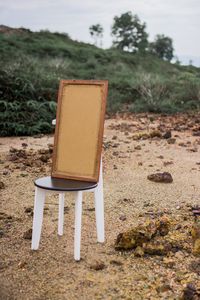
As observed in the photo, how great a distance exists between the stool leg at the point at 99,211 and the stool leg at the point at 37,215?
0.38 meters

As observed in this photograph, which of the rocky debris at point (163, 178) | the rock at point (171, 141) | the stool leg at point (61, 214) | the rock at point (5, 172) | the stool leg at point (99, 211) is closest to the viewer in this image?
the stool leg at point (99, 211)

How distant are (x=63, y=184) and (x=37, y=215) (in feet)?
0.98

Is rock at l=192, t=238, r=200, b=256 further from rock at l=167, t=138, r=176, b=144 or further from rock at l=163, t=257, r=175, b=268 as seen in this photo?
rock at l=167, t=138, r=176, b=144

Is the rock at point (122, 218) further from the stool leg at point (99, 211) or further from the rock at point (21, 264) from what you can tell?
the rock at point (21, 264)

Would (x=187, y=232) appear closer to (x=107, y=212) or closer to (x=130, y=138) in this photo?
(x=107, y=212)

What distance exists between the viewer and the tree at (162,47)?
142 ft

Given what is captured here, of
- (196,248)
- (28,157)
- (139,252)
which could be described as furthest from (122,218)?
(28,157)

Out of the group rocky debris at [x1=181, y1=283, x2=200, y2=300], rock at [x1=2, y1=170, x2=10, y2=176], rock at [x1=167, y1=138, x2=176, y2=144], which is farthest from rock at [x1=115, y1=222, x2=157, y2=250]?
rock at [x1=167, y1=138, x2=176, y2=144]

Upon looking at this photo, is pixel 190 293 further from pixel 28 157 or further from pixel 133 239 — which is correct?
pixel 28 157

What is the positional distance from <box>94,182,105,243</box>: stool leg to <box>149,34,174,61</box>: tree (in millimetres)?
41252

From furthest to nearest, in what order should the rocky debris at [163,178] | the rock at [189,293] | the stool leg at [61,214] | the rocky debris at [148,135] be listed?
the rocky debris at [148,135] → the rocky debris at [163,178] → the stool leg at [61,214] → the rock at [189,293]

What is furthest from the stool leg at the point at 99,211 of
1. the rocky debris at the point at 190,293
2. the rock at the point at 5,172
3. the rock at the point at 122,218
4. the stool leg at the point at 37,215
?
the rock at the point at 5,172

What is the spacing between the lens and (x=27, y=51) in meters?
23.4

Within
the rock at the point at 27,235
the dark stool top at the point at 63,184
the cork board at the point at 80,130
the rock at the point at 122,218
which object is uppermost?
the cork board at the point at 80,130
